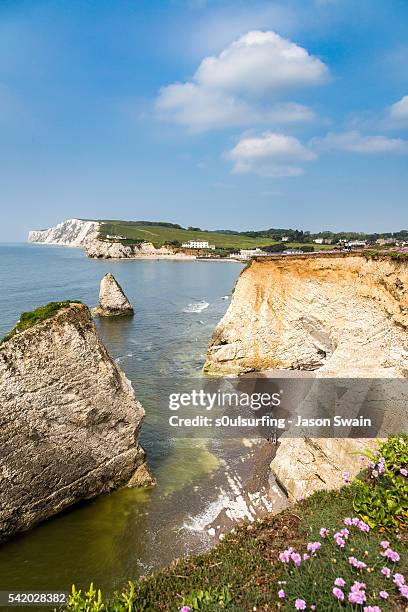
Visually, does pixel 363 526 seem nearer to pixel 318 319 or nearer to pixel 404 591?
pixel 404 591

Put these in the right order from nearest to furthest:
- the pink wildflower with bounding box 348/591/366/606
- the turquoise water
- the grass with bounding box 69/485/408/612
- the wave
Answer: the pink wildflower with bounding box 348/591/366/606 < the grass with bounding box 69/485/408/612 < the turquoise water < the wave

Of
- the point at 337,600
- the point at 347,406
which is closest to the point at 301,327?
the point at 347,406

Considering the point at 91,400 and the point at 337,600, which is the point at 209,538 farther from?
the point at 337,600

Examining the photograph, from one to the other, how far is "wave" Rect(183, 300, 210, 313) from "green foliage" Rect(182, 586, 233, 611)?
57.9 meters

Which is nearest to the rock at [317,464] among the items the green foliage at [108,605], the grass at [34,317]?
the green foliage at [108,605]

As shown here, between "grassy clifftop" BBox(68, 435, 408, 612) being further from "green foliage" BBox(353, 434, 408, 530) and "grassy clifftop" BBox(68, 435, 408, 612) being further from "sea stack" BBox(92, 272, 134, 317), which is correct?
"sea stack" BBox(92, 272, 134, 317)

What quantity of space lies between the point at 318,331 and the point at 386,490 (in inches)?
842

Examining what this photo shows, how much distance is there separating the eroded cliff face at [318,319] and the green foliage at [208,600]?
46.7 feet

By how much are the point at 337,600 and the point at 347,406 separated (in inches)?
503

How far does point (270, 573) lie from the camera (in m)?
7.24

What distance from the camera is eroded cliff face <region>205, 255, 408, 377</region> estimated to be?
77.7 ft

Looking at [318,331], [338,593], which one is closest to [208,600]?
[338,593]

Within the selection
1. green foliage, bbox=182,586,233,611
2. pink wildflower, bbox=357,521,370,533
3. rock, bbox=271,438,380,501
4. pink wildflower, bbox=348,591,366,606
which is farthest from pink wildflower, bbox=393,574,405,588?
rock, bbox=271,438,380,501

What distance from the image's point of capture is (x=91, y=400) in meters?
15.8
